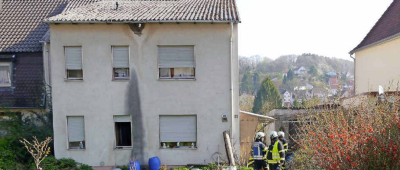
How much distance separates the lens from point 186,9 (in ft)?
42.1

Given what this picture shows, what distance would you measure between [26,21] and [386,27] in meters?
19.8

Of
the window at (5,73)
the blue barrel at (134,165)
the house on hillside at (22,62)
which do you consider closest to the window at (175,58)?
the blue barrel at (134,165)

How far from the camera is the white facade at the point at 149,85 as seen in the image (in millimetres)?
11844

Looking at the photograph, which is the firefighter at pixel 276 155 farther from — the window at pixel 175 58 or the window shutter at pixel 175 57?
the window shutter at pixel 175 57

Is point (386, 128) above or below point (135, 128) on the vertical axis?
above

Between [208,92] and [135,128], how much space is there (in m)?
3.18

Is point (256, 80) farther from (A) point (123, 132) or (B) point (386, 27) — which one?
(A) point (123, 132)

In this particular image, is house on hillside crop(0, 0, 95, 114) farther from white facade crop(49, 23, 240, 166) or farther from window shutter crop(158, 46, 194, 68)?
window shutter crop(158, 46, 194, 68)

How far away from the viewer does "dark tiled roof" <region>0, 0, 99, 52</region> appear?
14945 mm

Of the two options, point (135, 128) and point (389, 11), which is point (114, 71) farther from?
point (389, 11)

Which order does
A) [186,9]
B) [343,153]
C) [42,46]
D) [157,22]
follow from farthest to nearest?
[42,46], [186,9], [157,22], [343,153]

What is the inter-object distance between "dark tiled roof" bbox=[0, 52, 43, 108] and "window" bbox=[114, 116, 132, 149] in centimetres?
434

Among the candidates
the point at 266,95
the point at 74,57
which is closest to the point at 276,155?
the point at 74,57

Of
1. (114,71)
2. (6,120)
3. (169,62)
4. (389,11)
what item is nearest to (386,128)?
(169,62)
